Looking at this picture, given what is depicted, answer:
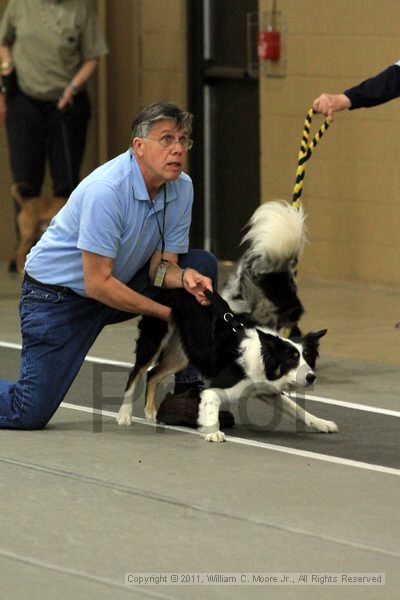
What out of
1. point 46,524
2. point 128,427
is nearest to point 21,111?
point 128,427

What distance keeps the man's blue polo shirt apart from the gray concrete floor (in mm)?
736

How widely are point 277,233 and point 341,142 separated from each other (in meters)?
3.45

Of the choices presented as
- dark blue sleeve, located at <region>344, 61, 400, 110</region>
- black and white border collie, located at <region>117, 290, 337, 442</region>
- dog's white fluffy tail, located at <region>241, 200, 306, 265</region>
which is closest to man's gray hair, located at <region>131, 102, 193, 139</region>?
black and white border collie, located at <region>117, 290, 337, 442</region>

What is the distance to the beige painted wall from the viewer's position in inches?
395

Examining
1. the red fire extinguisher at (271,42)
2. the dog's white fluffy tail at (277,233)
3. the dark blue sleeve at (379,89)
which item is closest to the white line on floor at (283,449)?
the dog's white fluffy tail at (277,233)

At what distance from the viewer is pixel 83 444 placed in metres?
6.15

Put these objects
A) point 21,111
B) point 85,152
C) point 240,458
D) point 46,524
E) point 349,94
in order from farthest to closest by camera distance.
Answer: point 85,152 → point 21,111 → point 349,94 → point 240,458 → point 46,524

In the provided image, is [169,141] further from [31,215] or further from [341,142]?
[31,215]

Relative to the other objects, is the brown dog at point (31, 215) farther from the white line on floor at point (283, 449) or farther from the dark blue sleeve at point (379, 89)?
the white line on floor at point (283, 449)

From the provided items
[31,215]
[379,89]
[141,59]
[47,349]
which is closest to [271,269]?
[379,89]

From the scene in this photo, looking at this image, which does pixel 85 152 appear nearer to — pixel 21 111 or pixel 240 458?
pixel 21 111

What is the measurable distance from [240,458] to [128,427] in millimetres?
753

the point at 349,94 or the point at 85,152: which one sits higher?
the point at 349,94

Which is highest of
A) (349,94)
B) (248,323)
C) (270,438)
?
(349,94)
